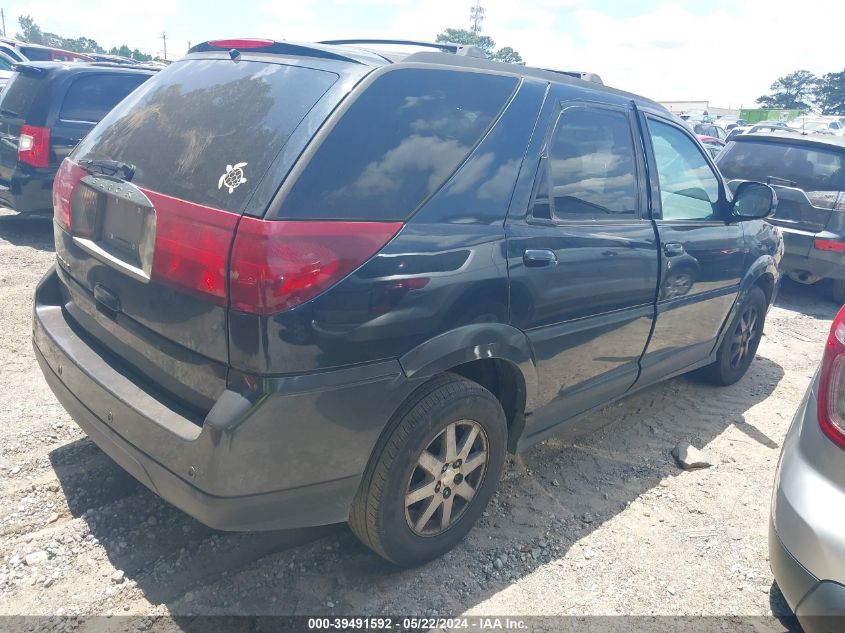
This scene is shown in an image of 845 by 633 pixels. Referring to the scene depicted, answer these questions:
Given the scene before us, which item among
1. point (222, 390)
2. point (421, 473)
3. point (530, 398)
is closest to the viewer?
point (222, 390)

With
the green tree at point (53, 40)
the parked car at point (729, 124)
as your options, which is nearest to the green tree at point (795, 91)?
the parked car at point (729, 124)

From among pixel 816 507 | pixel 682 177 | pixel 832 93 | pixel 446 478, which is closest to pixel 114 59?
pixel 682 177

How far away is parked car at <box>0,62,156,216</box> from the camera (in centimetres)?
646

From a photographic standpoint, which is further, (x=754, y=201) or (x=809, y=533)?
(x=754, y=201)

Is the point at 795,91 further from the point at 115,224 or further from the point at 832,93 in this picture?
the point at 115,224

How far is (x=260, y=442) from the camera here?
1.97m

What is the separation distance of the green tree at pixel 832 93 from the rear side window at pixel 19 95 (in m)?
81.5

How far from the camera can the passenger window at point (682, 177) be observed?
11.6ft

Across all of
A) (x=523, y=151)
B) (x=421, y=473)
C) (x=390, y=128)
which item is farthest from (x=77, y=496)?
(x=523, y=151)

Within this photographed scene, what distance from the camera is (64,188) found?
265 cm

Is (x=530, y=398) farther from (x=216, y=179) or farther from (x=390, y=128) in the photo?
(x=216, y=179)

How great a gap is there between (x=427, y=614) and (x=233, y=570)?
760 millimetres

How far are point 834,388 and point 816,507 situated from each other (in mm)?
381

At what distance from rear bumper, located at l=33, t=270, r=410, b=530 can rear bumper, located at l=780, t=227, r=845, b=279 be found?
623cm
